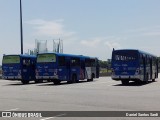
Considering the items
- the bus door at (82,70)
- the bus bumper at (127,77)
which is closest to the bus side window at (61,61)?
the bus door at (82,70)

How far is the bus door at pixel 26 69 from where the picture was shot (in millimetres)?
36906

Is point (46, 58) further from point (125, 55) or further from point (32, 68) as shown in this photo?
point (125, 55)

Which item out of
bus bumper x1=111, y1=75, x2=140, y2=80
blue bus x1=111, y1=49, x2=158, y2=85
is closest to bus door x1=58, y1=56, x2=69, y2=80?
blue bus x1=111, y1=49, x2=158, y2=85

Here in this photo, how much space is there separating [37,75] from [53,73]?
1.77 m

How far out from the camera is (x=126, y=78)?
31.3 metres

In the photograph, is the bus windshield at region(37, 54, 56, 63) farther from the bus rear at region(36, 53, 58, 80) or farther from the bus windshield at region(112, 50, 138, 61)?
the bus windshield at region(112, 50, 138, 61)

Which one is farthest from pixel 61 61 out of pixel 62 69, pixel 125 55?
pixel 125 55

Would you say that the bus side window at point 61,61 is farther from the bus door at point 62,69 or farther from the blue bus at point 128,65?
the blue bus at point 128,65

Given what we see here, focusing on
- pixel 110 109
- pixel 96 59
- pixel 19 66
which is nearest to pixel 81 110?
pixel 110 109

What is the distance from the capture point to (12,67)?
1438 inches

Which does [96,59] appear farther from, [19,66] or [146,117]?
[146,117]

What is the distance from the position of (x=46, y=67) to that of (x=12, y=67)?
3.96 meters

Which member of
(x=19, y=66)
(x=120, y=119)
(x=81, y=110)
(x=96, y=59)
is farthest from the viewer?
(x=96, y=59)

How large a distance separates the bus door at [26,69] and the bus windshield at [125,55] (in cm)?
927
